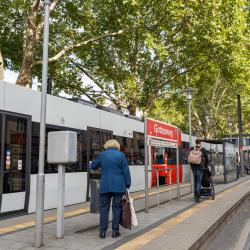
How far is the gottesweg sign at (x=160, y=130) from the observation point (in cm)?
1084

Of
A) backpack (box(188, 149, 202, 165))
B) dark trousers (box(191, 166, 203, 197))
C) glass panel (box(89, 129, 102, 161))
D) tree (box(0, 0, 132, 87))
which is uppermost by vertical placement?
tree (box(0, 0, 132, 87))

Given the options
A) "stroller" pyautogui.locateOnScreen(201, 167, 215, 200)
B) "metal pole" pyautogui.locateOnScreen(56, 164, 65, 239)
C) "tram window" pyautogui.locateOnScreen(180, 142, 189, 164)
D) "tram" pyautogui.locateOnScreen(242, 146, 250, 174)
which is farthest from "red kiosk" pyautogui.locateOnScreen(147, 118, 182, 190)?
"tram" pyautogui.locateOnScreen(242, 146, 250, 174)

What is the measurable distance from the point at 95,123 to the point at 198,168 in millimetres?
3199

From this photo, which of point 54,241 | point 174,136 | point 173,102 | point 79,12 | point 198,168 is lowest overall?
point 54,241

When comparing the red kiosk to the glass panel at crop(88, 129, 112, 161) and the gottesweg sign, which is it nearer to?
the gottesweg sign

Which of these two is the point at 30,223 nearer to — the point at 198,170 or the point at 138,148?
the point at 198,170

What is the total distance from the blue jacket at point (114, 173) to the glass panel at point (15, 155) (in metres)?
2.58

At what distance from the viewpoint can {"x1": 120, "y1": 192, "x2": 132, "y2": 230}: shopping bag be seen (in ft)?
23.5

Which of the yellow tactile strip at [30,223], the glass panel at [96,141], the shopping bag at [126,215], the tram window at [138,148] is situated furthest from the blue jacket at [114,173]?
the tram window at [138,148]

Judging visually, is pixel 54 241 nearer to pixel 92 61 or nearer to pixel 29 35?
pixel 29 35

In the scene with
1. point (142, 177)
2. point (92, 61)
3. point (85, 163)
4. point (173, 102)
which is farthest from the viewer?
point (173, 102)

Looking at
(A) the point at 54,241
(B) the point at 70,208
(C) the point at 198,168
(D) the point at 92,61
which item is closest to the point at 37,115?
(B) the point at 70,208

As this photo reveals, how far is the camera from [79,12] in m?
22.8

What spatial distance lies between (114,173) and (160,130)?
15.2 ft
